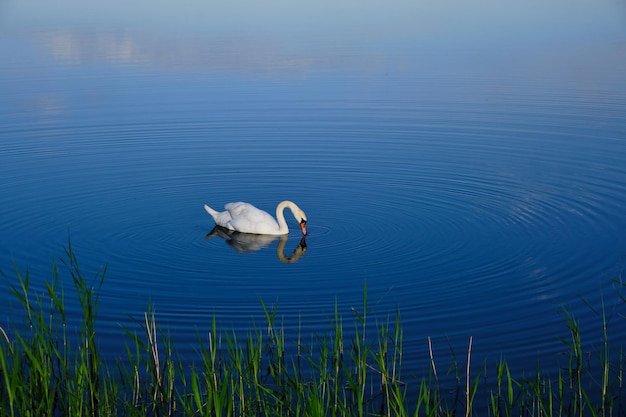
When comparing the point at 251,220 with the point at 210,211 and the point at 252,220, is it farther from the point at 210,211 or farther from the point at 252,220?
the point at 210,211

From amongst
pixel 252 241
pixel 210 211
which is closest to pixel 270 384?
pixel 252 241

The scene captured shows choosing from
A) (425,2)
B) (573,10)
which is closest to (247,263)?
(573,10)

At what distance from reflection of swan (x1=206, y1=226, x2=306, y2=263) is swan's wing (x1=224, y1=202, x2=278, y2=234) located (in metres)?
0.10

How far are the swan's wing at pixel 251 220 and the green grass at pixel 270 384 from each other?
4.18 meters

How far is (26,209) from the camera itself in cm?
1546

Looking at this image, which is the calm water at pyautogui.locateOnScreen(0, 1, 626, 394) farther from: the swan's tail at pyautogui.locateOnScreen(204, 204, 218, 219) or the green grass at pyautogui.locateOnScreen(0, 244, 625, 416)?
the green grass at pyautogui.locateOnScreen(0, 244, 625, 416)

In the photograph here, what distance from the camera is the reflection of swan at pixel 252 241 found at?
533 inches

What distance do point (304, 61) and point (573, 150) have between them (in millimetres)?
12272

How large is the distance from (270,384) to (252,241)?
5.60 m

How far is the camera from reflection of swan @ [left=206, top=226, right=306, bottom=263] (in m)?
13.5

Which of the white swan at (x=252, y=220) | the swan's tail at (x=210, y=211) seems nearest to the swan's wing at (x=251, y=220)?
the white swan at (x=252, y=220)

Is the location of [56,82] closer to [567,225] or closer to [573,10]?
[567,225]

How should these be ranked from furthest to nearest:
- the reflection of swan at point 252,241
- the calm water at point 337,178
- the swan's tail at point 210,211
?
the swan's tail at point 210,211, the reflection of swan at point 252,241, the calm water at point 337,178

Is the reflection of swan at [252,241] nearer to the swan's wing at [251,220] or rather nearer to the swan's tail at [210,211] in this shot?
the swan's wing at [251,220]
